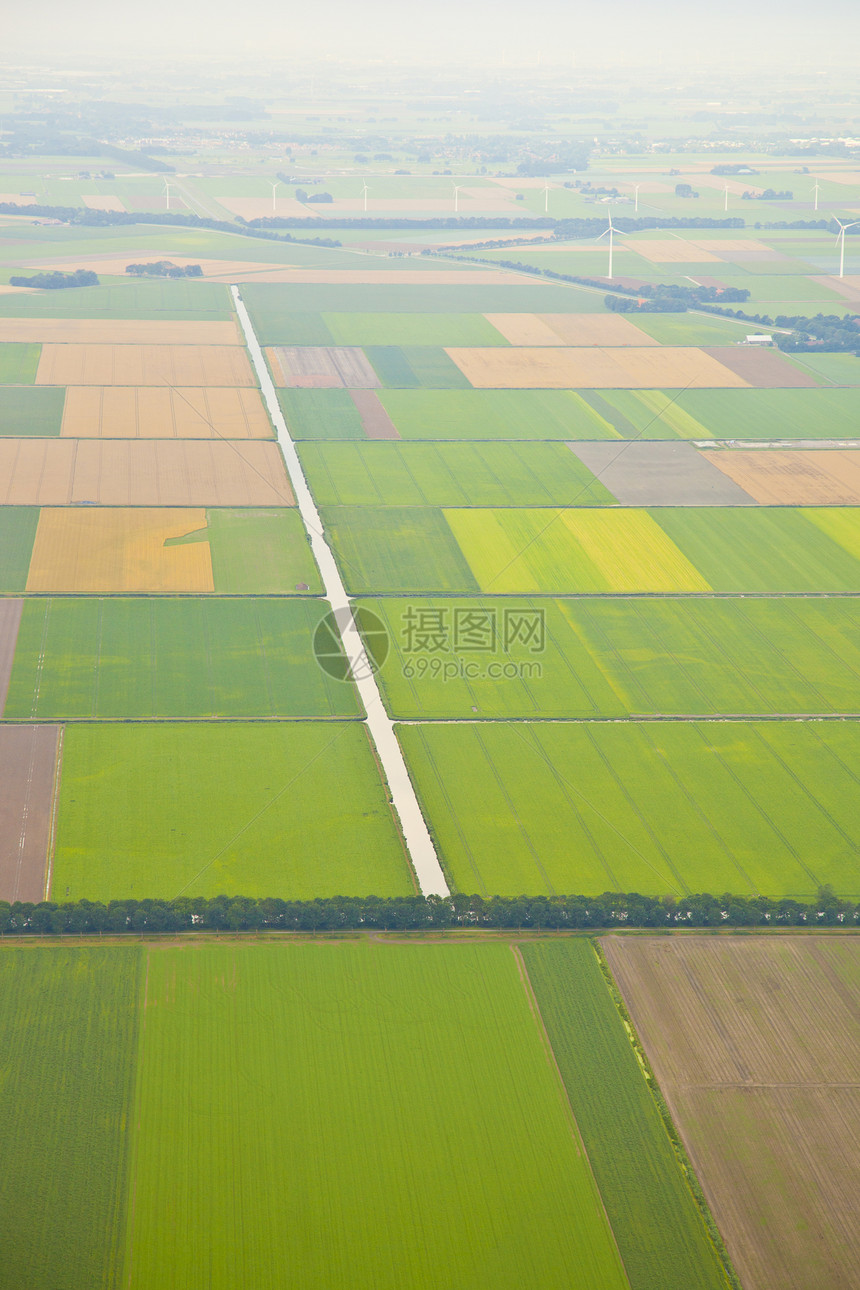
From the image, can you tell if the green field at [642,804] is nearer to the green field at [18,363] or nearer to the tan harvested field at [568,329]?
the green field at [18,363]

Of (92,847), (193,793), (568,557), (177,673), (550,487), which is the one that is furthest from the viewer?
(550,487)

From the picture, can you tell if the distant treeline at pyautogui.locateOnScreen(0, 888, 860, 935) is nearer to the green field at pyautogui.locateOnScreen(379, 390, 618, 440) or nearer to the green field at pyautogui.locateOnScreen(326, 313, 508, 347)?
the green field at pyautogui.locateOnScreen(379, 390, 618, 440)

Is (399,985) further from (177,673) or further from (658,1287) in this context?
(177,673)

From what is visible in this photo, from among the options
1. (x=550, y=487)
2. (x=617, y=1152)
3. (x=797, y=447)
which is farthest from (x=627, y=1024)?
(x=797, y=447)

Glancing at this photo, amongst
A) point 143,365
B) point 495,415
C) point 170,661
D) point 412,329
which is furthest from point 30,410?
point 170,661

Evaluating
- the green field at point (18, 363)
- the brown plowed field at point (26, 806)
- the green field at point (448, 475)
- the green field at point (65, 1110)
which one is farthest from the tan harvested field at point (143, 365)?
the green field at point (65, 1110)

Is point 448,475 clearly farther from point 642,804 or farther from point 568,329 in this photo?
point 568,329
